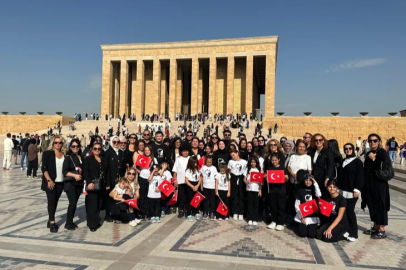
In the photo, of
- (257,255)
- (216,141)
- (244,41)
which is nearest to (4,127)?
(244,41)

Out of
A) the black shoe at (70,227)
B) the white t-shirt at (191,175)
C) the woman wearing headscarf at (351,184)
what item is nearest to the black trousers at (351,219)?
the woman wearing headscarf at (351,184)

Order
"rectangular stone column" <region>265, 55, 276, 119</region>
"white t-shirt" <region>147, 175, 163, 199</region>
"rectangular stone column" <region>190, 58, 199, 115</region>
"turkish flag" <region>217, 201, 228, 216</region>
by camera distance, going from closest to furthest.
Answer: "white t-shirt" <region>147, 175, 163, 199</region> → "turkish flag" <region>217, 201, 228, 216</region> → "rectangular stone column" <region>265, 55, 276, 119</region> → "rectangular stone column" <region>190, 58, 199, 115</region>

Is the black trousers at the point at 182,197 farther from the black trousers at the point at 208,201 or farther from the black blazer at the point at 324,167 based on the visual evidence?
the black blazer at the point at 324,167

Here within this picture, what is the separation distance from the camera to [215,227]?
5.80 metres

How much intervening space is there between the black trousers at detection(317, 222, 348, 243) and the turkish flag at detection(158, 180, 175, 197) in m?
3.06

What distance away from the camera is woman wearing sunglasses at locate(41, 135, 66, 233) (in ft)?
17.2

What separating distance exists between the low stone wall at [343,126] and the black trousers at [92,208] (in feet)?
83.8

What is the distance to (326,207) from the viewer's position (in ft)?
17.2

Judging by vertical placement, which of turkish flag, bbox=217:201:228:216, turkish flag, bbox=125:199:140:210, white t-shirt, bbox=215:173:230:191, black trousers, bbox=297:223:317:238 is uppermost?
white t-shirt, bbox=215:173:230:191

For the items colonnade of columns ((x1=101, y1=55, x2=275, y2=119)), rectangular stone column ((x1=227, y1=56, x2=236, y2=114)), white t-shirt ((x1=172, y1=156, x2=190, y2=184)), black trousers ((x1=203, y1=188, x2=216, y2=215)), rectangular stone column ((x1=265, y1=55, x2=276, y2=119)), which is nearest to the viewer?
black trousers ((x1=203, y1=188, x2=216, y2=215))

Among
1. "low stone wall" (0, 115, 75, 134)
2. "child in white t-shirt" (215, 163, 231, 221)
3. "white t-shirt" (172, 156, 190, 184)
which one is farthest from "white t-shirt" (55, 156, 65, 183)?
"low stone wall" (0, 115, 75, 134)

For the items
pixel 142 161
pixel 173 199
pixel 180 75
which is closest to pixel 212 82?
pixel 180 75

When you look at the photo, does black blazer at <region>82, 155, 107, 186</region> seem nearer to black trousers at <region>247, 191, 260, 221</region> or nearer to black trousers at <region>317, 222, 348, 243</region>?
black trousers at <region>247, 191, 260, 221</region>

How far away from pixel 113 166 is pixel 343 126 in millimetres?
31111
